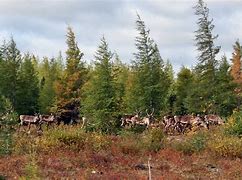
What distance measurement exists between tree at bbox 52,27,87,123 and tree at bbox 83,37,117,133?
784 cm

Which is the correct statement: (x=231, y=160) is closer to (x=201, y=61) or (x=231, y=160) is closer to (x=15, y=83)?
(x=201, y=61)

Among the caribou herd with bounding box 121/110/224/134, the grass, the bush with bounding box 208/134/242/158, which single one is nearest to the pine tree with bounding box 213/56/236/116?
the caribou herd with bounding box 121/110/224/134

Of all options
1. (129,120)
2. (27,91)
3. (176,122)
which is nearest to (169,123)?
(176,122)

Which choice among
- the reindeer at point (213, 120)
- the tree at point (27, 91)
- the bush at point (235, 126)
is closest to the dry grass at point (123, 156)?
the bush at point (235, 126)

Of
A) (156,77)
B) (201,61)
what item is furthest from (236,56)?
(156,77)

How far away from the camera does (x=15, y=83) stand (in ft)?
163

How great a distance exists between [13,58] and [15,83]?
3.20m

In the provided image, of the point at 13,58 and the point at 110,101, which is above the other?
the point at 13,58

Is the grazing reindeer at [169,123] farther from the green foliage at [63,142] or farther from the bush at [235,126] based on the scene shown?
the green foliage at [63,142]

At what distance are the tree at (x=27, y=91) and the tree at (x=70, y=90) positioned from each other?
4186mm

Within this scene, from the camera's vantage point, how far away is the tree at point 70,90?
47.7 metres

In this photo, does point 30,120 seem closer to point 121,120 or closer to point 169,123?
point 121,120

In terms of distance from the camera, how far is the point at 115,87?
38.7 m

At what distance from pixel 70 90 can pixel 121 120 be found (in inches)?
465
